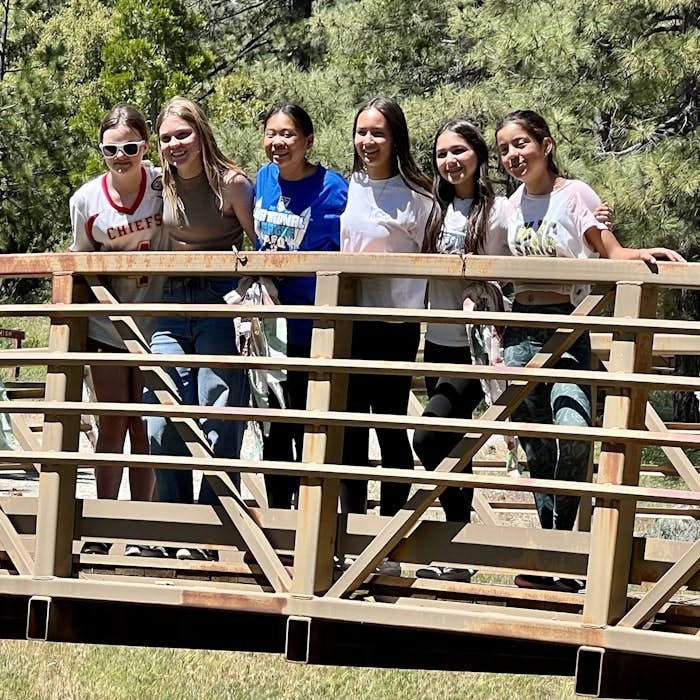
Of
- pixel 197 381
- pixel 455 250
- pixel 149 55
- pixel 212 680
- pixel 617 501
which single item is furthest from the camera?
pixel 149 55

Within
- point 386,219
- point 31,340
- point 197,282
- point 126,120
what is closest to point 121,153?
point 126,120

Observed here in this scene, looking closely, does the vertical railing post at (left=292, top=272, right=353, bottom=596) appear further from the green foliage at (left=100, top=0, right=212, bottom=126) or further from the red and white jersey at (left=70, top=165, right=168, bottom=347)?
the green foliage at (left=100, top=0, right=212, bottom=126)

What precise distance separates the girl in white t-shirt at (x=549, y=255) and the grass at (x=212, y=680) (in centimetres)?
551

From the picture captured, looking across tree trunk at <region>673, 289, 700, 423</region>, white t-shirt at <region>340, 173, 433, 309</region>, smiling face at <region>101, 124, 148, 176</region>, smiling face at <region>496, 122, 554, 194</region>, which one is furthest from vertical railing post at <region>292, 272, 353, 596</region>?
tree trunk at <region>673, 289, 700, 423</region>

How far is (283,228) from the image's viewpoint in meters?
5.76

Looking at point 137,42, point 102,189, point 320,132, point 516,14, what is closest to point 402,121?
point 102,189

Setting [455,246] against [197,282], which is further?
[197,282]

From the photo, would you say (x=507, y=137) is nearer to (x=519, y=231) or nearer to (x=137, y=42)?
(x=519, y=231)

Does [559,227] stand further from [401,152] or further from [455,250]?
[401,152]

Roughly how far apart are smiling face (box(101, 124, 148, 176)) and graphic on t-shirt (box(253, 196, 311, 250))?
0.54m

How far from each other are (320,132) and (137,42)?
18.2 ft

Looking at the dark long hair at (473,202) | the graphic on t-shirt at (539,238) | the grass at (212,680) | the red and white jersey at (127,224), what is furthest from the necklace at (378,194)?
the grass at (212,680)

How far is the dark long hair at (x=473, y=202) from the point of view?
5.54m

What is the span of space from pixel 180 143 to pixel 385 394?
121cm
